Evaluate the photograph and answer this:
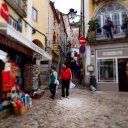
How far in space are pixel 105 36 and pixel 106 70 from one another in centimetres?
272

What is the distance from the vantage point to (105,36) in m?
19.4

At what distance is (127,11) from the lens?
19297 millimetres

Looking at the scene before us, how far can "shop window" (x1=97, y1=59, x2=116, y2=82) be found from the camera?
19.1 metres

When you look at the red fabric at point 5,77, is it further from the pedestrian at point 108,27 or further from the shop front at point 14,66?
the pedestrian at point 108,27

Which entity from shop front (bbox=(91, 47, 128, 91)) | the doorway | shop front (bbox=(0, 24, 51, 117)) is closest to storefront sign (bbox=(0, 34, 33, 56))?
shop front (bbox=(0, 24, 51, 117))

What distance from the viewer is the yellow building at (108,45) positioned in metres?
18.8

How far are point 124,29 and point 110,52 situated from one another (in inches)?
82.1

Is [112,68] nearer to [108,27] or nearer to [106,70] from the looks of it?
[106,70]

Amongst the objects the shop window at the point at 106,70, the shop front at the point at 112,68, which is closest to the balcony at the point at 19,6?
the shop front at the point at 112,68

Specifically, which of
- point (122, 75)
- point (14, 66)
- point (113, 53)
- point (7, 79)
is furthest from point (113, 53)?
point (7, 79)

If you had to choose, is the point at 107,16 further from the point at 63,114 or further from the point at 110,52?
the point at 63,114

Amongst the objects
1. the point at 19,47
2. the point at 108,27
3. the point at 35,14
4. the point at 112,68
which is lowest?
the point at 112,68

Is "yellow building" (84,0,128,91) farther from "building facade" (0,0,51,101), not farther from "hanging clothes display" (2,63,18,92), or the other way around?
"hanging clothes display" (2,63,18,92)

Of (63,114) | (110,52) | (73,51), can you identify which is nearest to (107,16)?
(110,52)
